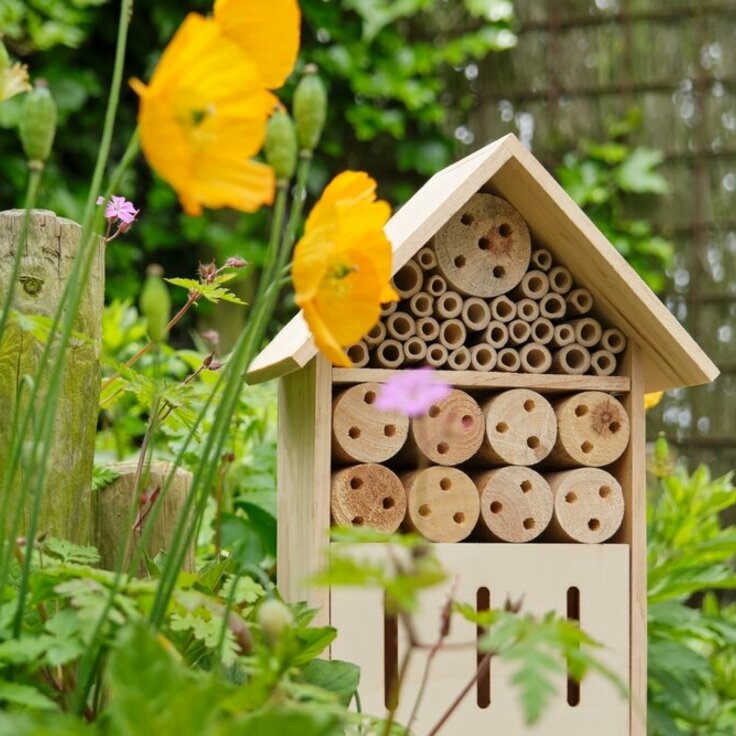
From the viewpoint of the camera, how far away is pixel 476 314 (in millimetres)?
1549

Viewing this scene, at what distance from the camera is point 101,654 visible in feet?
2.80

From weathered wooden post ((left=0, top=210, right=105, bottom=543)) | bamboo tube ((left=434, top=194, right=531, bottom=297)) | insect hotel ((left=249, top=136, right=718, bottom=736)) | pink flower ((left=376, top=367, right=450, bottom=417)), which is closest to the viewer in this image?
pink flower ((left=376, top=367, right=450, bottom=417))

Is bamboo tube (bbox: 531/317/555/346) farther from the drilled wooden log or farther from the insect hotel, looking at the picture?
the drilled wooden log

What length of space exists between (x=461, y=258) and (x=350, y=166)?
2.13 metres

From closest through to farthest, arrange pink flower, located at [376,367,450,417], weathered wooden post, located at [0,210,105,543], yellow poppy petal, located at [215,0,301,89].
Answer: pink flower, located at [376,367,450,417]
yellow poppy petal, located at [215,0,301,89]
weathered wooden post, located at [0,210,105,543]

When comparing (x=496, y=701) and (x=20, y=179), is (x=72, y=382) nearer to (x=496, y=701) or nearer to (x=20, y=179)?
(x=496, y=701)

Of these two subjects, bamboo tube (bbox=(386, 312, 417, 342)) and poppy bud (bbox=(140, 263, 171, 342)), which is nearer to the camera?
poppy bud (bbox=(140, 263, 171, 342))

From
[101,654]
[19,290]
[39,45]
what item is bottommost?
[101,654]

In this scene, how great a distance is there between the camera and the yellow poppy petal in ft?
2.63

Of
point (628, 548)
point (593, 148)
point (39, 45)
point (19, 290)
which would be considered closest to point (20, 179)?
point (39, 45)

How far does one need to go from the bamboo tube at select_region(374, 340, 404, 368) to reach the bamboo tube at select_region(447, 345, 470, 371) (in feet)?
0.21

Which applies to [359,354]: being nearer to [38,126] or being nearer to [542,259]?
[542,259]

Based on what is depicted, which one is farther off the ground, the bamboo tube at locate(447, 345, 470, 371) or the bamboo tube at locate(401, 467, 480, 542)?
the bamboo tube at locate(447, 345, 470, 371)

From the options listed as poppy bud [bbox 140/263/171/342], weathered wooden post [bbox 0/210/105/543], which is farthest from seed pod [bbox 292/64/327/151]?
weathered wooden post [bbox 0/210/105/543]
